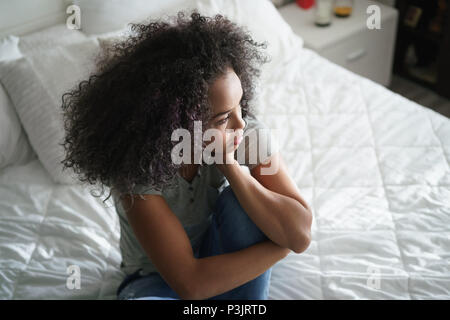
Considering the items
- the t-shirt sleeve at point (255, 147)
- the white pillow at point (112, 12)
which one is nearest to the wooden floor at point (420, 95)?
the white pillow at point (112, 12)

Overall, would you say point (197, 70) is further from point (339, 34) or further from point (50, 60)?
point (339, 34)

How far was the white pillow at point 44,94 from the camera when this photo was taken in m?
1.37

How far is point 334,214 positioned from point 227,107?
510 mm

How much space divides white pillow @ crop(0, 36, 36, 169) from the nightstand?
1.22m

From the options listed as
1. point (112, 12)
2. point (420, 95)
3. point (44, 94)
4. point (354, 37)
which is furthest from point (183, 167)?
point (420, 95)

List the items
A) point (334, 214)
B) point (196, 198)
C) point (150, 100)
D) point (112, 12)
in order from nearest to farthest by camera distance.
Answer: point (150, 100)
point (196, 198)
point (334, 214)
point (112, 12)

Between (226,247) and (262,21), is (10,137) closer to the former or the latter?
(226,247)

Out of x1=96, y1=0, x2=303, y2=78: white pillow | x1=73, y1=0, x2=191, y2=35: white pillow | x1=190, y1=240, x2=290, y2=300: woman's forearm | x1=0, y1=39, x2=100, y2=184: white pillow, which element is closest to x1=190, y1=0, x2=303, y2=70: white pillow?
x1=96, y1=0, x2=303, y2=78: white pillow

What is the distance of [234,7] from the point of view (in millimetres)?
1687

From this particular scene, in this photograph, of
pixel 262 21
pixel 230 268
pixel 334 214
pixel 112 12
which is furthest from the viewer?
pixel 262 21

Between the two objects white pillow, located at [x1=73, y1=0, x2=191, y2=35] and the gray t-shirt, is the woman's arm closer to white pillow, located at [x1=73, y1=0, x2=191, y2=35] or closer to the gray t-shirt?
the gray t-shirt

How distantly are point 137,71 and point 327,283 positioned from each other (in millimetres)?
633

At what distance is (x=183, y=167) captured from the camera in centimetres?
105

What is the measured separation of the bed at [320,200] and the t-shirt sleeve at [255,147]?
27 centimetres
